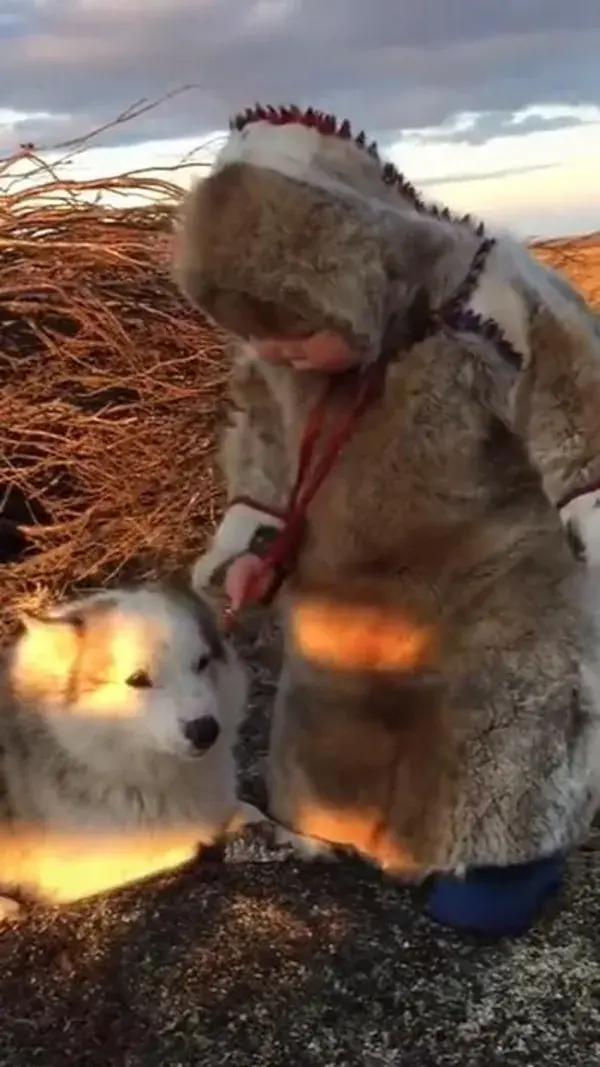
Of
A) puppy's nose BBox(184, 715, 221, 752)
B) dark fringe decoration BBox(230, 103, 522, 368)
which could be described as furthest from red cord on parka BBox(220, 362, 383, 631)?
puppy's nose BBox(184, 715, 221, 752)

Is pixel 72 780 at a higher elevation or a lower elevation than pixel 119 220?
lower

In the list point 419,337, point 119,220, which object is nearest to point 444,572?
point 419,337

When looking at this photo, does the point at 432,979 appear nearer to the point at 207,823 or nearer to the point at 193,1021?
the point at 193,1021

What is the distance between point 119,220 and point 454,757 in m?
1.73

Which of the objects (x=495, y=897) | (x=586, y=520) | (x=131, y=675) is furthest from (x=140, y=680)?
(x=586, y=520)

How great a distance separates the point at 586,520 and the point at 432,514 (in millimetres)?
247

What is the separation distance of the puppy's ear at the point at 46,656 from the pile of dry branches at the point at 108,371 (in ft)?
1.92

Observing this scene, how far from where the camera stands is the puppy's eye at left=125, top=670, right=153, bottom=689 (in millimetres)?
2662

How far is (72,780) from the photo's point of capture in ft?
9.20

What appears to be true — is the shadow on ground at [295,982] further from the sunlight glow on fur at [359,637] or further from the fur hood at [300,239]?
the fur hood at [300,239]

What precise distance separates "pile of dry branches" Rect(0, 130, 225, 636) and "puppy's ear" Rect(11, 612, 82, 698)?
584 mm

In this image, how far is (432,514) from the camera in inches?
88.2

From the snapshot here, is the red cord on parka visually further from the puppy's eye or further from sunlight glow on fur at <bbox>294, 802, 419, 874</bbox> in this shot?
sunlight glow on fur at <bbox>294, 802, 419, 874</bbox>

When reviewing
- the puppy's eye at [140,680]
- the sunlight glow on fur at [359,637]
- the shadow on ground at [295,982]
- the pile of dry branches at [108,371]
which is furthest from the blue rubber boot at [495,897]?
the pile of dry branches at [108,371]
